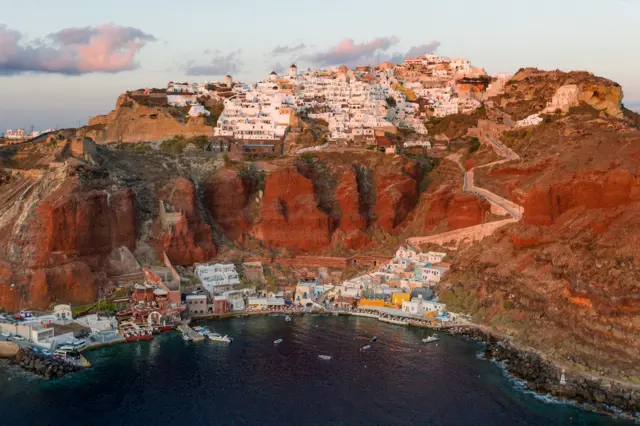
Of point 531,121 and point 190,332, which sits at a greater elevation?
point 531,121

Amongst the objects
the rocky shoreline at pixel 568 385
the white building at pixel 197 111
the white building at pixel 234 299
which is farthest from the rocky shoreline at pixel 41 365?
the white building at pixel 197 111

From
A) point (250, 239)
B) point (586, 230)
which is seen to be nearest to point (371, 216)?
point (250, 239)

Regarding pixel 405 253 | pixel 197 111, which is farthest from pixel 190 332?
pixel 197 111

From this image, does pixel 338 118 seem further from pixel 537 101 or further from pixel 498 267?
pixel 498 267

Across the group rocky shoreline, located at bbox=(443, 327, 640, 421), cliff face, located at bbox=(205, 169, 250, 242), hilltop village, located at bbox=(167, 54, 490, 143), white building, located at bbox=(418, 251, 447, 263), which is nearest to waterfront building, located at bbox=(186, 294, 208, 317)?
cliff face, located at bbox=(205, 169, 250, 242)

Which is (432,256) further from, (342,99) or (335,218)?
(342,99)
